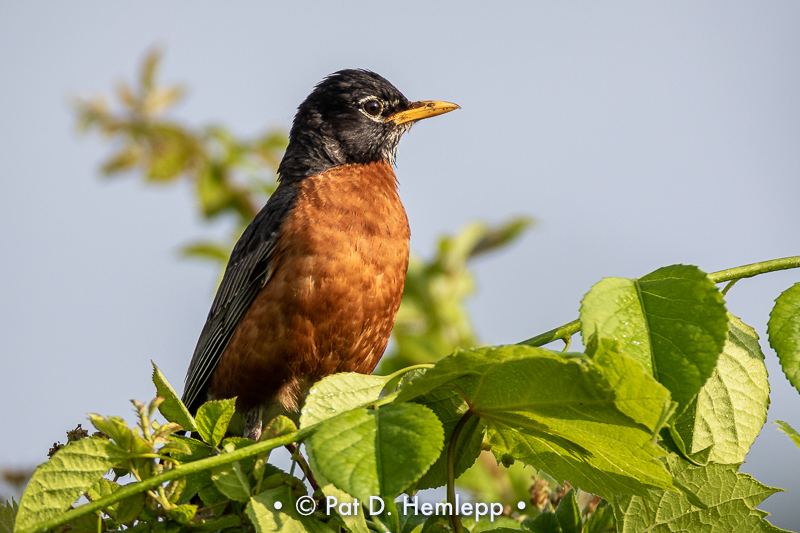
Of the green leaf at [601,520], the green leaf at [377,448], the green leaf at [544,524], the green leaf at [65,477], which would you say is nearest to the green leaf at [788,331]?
the green leaf at [601,520]

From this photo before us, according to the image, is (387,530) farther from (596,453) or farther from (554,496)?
(554,496)

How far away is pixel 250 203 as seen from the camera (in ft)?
14.7

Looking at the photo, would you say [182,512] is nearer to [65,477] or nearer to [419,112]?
[65,477]

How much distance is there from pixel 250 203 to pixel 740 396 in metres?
3.35

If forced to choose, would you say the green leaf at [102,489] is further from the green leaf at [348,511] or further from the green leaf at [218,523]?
the green leaf at [348,511]

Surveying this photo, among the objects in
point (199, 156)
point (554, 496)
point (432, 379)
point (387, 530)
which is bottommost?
point (554, 496)

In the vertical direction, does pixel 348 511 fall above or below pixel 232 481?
below

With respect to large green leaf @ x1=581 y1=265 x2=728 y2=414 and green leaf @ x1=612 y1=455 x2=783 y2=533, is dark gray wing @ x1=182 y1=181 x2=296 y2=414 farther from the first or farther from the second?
large green leaf @ x1=581 y1=265 x2=728 y2=414

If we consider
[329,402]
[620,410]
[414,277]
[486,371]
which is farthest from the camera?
[414,277]

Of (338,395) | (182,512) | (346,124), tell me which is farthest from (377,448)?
(346,124)

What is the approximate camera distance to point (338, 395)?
1.53 m

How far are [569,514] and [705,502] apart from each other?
0.32 m

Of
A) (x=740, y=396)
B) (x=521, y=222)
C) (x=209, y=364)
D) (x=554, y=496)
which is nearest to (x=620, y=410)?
(x=740, y=396)

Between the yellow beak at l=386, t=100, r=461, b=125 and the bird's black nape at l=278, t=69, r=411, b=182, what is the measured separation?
4 cm
